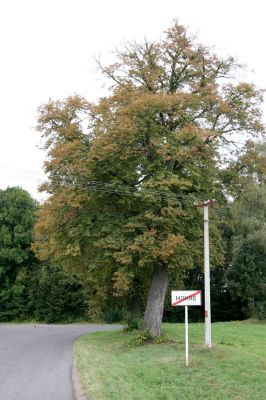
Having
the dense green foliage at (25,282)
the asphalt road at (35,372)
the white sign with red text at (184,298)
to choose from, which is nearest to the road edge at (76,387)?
the asphalt road at (35,372)

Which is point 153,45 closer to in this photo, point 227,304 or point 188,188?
point 188,188

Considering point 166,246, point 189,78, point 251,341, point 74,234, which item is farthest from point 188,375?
point 189,78

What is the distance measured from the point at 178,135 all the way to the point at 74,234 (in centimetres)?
611

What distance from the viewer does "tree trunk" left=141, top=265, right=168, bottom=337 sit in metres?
22.9

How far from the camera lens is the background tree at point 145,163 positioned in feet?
72.0

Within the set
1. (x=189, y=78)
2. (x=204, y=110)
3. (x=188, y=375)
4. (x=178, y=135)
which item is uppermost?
(x=189, y=78)

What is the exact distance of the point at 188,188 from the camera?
906 inches

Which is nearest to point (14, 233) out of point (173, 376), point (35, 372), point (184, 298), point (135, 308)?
point (135, 308)

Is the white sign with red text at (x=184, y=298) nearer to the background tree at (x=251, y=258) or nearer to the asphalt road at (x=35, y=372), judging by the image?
the asphalt road at (x=35, y=372)

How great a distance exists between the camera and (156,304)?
919 inches

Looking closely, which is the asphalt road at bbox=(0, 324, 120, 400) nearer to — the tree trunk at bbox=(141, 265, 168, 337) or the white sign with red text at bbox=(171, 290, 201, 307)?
the white sign with red text at bbox=(171, 290, 201, 307)

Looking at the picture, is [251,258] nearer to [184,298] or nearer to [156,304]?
[156,304]

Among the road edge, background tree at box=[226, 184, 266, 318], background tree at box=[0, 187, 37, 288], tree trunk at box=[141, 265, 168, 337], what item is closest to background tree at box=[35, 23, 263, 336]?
tree trunk at box=[141, 265, 168, 337]

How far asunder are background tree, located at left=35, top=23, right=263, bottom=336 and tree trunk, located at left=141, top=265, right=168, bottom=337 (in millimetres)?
45
